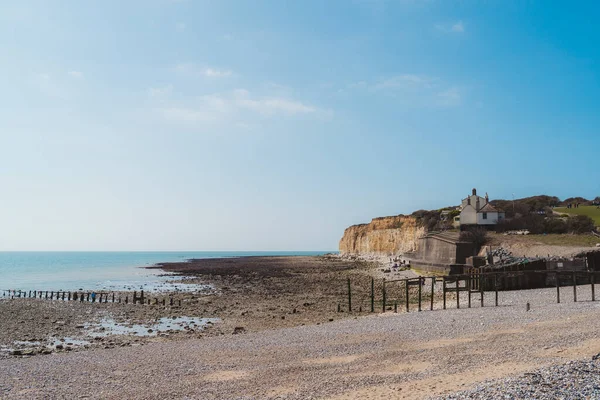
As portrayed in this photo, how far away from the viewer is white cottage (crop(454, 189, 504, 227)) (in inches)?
2427

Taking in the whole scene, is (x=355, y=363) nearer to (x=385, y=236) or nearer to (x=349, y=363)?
(x=349, y=363)

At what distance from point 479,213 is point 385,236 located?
4656 cm

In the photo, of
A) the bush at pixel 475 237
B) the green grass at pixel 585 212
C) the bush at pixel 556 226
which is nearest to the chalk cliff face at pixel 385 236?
the green grass at pixel 585 212

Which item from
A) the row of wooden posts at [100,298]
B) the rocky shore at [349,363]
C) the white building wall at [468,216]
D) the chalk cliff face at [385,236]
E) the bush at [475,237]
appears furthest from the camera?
the chalk cliff face at [385,236]

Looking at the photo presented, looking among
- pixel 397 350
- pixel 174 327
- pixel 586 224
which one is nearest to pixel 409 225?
pixel 586 224

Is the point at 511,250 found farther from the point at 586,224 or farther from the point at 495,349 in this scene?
the point at 495,349

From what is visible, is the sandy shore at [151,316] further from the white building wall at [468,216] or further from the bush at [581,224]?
the bush at [581,224]

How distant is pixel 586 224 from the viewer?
5369 centimetres

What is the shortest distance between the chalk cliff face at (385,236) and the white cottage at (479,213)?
63.7ft

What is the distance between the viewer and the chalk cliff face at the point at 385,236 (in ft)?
312

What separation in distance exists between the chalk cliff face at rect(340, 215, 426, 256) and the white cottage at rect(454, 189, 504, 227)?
63.7 feet

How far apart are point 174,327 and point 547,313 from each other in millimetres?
17758

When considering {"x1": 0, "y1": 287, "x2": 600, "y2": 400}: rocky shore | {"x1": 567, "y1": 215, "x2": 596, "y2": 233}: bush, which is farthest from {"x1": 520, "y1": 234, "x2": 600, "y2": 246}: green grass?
{"x1": 0, "y1": 287, "x2": 600, "y2": 400}: rocky shore

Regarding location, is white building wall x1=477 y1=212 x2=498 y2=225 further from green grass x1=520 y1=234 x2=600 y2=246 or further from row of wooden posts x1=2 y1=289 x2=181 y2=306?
row of wooden posts x1=2 y1=289 x2=181 y2=306
